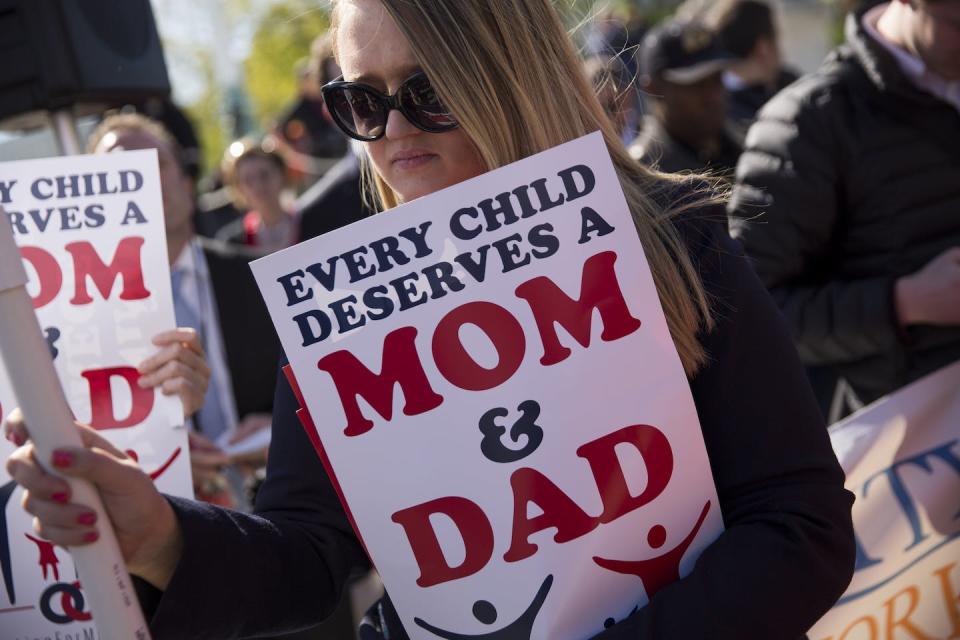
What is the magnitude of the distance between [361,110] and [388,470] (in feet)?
1.85

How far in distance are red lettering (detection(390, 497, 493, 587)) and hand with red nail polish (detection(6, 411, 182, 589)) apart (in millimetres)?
329

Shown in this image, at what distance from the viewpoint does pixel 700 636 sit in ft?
5.03

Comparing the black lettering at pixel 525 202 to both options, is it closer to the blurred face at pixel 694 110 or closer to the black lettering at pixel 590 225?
the black lettering at pixel 590 225

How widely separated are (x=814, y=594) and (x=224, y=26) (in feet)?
72.8

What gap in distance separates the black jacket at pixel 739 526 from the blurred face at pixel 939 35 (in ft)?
4.67

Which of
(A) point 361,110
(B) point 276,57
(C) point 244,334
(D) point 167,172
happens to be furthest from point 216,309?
(B) point 276,57

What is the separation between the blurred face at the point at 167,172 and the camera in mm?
3488

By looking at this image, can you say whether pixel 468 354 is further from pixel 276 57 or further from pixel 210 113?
pixel 210 113

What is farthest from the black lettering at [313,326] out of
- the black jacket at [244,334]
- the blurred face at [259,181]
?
the blurred face at [259,181]

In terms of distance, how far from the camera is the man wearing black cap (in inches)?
193

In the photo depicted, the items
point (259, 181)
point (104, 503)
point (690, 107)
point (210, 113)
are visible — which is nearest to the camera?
point (104, 503)

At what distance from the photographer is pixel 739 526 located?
162cm

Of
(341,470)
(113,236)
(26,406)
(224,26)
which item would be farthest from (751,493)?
(224,26)

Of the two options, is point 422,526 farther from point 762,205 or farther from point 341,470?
point 762,205
